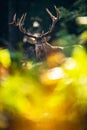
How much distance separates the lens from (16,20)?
368cm

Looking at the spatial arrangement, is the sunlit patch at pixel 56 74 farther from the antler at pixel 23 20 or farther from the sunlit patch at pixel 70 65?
the antler at pixel 23 20

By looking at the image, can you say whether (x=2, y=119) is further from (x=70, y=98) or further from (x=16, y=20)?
(x=16, y=20)

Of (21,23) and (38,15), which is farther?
(38,15)

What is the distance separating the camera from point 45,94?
3.13ft

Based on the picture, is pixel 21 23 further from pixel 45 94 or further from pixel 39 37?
pixel 45 94

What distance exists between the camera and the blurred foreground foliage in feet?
3.04

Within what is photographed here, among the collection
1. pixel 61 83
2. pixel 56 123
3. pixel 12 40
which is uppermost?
pixel 12 40

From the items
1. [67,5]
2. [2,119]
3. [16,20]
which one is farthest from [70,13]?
[2,119]

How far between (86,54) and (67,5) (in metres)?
2.69

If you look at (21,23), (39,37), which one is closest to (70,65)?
(21,23)

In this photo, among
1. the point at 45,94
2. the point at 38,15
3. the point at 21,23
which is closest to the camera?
the point at 45,94

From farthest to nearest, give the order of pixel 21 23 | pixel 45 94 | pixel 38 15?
pixel 38 15 < pixel 21 23 < pixel 45 94

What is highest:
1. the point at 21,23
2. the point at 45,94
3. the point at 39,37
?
the point at 21,23

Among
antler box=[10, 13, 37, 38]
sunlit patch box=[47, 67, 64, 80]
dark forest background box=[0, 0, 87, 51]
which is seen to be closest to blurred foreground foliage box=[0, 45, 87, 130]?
sunlit patch box=[47, 67, 64, 80]
